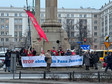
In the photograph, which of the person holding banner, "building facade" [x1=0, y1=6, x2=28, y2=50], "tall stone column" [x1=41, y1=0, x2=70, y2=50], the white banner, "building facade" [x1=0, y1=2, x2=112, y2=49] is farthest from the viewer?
"building facade" [x1=0, y1=6, x2=28, y2=50]

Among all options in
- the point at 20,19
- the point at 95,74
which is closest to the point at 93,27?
the point at 20,19

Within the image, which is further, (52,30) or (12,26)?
(12,26)

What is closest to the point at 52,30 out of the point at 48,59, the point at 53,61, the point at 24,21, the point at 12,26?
the point at 53,61

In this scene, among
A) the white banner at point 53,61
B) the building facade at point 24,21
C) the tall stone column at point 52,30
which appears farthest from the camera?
the building facade at point 24,21

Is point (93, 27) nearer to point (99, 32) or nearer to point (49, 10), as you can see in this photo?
point (99, 32)

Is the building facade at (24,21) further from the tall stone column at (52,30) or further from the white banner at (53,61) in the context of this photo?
the white banner at (53,61)

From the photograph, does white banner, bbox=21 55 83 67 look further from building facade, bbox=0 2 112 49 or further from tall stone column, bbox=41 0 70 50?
building facade, bbox=0 2 112 49

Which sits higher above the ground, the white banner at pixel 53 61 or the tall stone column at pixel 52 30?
the tall stone column at pixel 52 30

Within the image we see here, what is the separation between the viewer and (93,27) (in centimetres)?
11212

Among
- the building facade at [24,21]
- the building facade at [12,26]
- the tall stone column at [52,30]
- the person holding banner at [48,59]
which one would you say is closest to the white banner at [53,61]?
the person holding banner at [48,59]

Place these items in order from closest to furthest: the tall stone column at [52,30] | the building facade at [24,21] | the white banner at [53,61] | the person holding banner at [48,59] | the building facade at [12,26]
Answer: the person holding banner at [48,59], the white banner at [53,61], the tall stone column at [52,30], the building facade at [24,21], the building facade at [12,26]

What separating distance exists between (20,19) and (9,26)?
4.99 meters

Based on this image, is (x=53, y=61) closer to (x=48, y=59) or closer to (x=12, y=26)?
(x=48, y=59)

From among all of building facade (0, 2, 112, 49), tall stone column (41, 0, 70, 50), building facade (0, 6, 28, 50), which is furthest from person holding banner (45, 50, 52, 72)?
building facade (0, 6, 28, 50)
